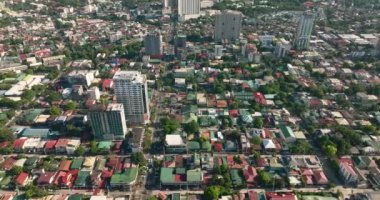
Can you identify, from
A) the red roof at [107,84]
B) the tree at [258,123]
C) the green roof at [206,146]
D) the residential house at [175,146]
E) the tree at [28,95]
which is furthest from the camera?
the red roof at [107,84]

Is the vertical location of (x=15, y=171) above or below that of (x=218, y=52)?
below

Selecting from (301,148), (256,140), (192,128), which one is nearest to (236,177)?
(256,140)

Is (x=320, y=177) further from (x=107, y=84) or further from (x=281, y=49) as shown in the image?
(x=281, y=49)

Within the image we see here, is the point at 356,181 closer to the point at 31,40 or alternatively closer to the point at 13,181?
the point at 13,181

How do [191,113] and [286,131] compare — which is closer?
[286,131]

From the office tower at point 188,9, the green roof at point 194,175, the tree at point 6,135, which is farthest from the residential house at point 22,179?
the office tower at point 188,9

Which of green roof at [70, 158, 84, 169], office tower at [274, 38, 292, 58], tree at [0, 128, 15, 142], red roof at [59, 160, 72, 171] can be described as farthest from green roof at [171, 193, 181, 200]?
office tower at [274, 38, 292, 58]

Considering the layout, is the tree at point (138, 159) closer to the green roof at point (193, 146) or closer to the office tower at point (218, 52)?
the green roof at point (193, 146)
